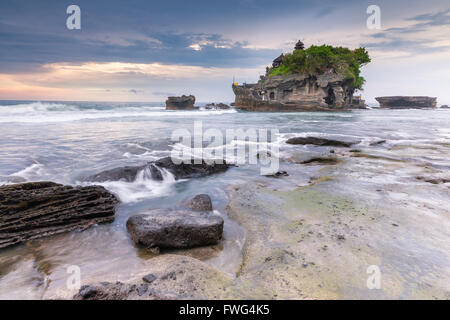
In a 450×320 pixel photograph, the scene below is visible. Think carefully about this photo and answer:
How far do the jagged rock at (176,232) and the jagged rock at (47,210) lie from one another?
1255mm

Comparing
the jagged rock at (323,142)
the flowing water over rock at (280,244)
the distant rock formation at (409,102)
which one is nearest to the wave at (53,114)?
the flowing water over rock at (280,244)

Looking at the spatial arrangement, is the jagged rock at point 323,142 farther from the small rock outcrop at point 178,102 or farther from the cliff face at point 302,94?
the small rock outcrop at point 178,102

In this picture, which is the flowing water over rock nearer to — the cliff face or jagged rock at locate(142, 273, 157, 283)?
jagged rock at locate(142, 273, 157, 283)

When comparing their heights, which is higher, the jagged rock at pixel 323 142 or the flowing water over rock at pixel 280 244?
the jagged rock at pixel 323 142

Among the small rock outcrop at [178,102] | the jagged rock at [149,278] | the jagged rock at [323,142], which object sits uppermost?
the small rock outcrop at [178,102]

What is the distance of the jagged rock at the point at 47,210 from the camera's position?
12.4 ft

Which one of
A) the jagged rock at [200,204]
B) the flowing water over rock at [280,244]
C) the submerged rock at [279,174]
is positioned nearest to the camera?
the flowing water over rock at [280,244]

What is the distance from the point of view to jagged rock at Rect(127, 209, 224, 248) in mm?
3420

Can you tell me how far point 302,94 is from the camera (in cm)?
5353

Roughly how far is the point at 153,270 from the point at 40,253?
1838 mm

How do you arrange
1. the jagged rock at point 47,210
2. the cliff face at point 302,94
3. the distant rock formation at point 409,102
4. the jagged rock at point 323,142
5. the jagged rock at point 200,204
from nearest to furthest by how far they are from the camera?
the jagged rock at point 47,210
the jagged rock at point 200,204
the jagged rock at point 323,142
the cliff face at point 302,94
the distant rock formation at point 409,102

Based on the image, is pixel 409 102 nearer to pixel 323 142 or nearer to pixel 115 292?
pixel 323 142

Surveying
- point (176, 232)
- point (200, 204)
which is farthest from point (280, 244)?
point (200, 204)

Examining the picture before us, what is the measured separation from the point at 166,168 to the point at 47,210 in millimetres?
3427
